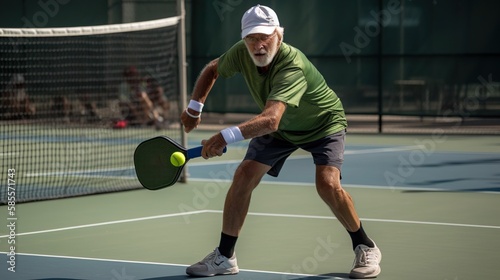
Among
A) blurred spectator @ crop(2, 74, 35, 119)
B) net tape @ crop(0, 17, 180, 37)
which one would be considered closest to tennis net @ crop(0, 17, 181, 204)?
blurred spectator @ crop(2, 74, 35, 119)

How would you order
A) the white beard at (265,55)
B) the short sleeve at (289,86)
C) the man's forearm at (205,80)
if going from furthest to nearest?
the man's forearm at (205,80) → the white beard at (265,55) → the short sleeve at (289,86)

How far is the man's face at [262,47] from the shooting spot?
20.2 feet

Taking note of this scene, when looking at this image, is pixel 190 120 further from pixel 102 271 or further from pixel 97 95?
pixel 97 95

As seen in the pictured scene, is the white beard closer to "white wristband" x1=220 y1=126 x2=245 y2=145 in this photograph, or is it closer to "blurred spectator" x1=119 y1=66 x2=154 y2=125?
"white wristband" x1=220 y1=126 x2=245 y2=145

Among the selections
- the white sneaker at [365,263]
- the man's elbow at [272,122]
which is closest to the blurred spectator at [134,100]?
the white sneaker at [365,263]

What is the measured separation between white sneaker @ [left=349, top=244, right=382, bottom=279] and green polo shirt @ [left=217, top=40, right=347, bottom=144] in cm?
76

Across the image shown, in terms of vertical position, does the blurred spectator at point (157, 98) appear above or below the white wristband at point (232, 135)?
above

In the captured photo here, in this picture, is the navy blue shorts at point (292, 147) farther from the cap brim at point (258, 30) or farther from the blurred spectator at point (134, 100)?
the blurred spectator at point (134, 100)

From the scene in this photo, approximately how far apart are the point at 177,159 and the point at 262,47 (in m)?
0.80

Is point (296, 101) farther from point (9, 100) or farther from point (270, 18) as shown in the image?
point (9, 100)

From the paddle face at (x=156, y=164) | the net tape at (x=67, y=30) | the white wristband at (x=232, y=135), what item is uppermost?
the net tape at (x=67, y=30)

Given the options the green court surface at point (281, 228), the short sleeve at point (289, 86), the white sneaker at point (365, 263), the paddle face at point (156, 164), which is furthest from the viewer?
the green court surface at point (281, 228)

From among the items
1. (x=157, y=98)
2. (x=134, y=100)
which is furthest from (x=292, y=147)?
(x=157, y=98)

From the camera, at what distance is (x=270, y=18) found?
616 cm
